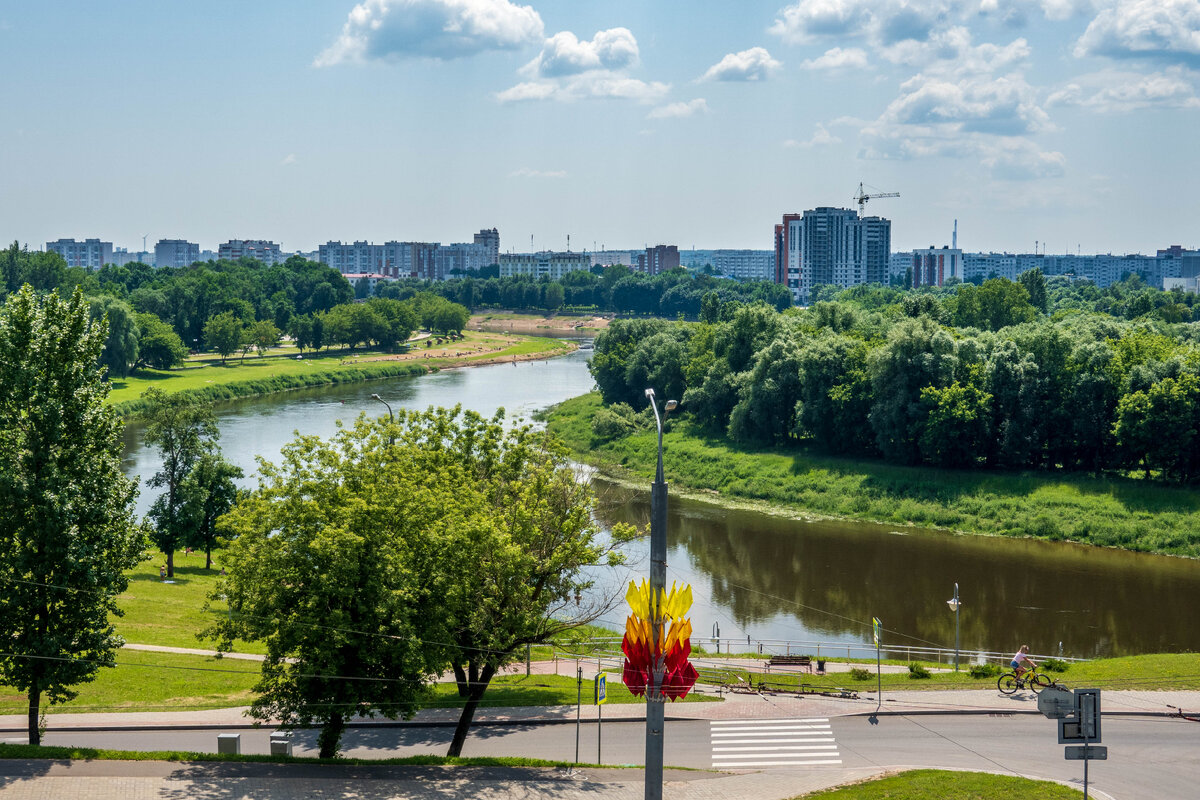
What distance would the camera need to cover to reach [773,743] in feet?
78.5

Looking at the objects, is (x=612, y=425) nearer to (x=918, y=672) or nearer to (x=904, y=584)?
(x=904, y=584)

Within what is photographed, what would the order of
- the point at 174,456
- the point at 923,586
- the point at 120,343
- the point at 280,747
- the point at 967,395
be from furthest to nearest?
1. the point at 120,343
2. the point at 967,395
3. the point at 923,586
4. the point at 174,456
5. the point at 280,747

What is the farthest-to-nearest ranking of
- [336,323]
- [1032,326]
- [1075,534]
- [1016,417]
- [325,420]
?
[336,323] < [325,420] < [1032,326] < [1016,417] < [1075,534]

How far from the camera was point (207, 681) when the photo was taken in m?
28.3

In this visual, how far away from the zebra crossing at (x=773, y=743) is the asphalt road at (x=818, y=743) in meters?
0.02

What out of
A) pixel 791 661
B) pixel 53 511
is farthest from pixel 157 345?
pixel 53 511

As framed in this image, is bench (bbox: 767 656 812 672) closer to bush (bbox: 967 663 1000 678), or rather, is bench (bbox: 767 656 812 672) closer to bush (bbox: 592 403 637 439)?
bush (bbox: 967 663 1000 678)

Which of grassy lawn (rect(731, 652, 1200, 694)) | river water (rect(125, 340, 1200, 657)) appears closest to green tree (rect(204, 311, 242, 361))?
river water (rect(125, 340, 1200, 657))

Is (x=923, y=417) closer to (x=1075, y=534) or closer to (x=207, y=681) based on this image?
(x=1075, y=534)

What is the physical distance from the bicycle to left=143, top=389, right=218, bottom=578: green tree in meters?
29.3

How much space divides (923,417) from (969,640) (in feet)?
78.5

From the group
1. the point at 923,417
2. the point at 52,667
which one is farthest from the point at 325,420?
the point at 52,667

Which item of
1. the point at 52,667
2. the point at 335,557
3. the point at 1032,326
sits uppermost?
the point at 1032,326

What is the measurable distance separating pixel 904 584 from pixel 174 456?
29589 millimetres
